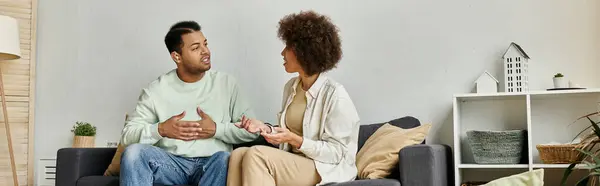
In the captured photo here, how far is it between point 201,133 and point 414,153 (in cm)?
96

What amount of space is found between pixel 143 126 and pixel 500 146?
1594mm

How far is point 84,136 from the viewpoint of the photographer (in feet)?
13.4

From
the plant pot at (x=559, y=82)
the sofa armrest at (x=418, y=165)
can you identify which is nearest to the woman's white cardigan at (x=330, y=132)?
the sofa armrest at (x=418, y=165)

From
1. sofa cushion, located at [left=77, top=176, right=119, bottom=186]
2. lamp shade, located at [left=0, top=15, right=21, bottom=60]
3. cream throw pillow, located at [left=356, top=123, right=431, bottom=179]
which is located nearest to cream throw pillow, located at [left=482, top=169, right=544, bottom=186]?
cream throw pillow, located at [left=356, top=123, right=431, bottom=179]

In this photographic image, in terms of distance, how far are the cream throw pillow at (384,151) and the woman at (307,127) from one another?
0.26ft

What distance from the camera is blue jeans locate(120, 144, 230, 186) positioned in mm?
2760

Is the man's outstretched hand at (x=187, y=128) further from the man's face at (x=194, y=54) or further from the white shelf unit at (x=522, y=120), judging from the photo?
the white shelf unit at (x=522, y=120)

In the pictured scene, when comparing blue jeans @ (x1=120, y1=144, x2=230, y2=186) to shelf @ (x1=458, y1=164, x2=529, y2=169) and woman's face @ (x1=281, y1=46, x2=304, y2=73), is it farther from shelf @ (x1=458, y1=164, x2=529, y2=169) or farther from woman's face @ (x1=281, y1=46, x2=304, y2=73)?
shelf @ (x1=458, y1=164, x2=529, y2=169)

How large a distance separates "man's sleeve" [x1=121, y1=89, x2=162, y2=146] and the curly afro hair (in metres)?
0.71

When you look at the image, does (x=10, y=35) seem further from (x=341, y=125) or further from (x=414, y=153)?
(x=414, y=153)

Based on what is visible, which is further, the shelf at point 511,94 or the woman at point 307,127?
the shelf at point 511,94

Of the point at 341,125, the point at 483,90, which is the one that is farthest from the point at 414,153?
the point at 483,90

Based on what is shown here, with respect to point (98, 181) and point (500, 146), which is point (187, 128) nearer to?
point (98, 181)

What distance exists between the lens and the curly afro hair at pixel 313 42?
286cm
